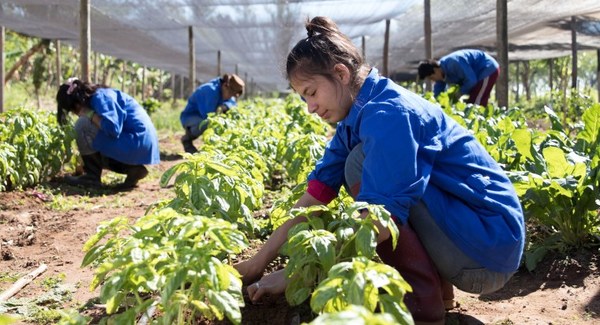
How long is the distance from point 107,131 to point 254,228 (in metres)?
2.76

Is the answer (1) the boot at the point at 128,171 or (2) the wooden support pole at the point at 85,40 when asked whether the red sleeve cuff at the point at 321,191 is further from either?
(2) the wooden support pole at the point at 85,40

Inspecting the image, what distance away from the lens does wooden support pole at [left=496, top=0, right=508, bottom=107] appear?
25.5ft

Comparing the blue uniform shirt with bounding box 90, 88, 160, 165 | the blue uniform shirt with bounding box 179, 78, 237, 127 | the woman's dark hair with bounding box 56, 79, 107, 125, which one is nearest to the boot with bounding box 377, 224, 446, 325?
the blue uniform shirt with bounding box 90, 88, 160, 165

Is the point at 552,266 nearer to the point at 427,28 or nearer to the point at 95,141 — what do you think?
the point at 95,141

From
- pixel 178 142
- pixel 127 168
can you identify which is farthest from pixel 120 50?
pixel 127 168

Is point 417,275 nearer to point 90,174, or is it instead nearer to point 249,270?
point 249,270

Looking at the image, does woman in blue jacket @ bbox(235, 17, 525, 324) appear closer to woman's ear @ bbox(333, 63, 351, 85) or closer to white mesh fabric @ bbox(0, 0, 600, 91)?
woman's ear @ bbox(333, 63, 351, 85)

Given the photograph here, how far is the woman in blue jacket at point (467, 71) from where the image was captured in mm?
7582

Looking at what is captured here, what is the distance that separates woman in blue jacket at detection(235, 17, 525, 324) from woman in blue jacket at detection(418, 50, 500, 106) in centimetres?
530

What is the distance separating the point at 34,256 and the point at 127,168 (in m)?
2.46

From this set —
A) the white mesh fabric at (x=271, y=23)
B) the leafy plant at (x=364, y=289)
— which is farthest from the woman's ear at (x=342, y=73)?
the white mesh fabric at (x=271, y=23)

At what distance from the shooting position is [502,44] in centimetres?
790

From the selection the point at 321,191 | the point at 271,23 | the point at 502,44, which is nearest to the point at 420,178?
the point at 321,191

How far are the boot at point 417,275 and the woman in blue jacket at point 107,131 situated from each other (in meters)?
3.96
